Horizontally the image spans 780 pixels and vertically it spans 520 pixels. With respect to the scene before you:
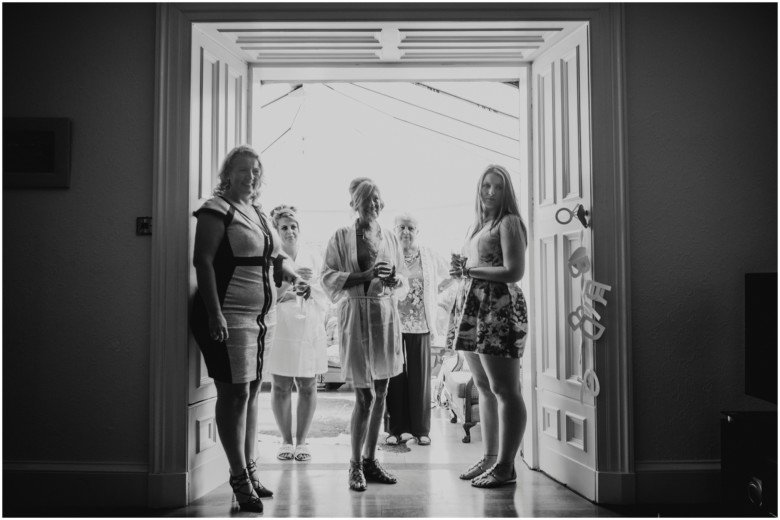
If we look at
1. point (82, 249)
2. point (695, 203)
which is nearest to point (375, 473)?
point (82, 249)

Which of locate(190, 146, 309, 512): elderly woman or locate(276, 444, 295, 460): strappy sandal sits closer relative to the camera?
locate(190, 146, 309, 512): elderly woman

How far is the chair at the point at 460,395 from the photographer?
3.49m

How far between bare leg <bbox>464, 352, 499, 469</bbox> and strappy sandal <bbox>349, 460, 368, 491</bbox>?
2.14ft

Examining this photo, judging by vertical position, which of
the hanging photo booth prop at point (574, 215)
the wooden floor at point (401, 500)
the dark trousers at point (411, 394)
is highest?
the hanging photo booth prop at point (574, 215)

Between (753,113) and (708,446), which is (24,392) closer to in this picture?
(708,446)

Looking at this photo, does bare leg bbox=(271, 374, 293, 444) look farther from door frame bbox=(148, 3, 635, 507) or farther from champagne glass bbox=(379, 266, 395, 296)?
champagne glass bbox=(379, 266, 395, 296)

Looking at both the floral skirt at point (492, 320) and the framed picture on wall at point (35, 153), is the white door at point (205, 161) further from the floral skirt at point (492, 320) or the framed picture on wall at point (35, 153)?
the floral skirt at point (492, 320)

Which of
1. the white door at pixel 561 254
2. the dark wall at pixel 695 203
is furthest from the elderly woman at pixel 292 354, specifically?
the dark wall at pixel 695 203

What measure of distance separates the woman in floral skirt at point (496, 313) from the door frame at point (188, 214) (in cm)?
38

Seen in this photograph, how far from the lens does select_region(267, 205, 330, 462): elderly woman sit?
2959mm

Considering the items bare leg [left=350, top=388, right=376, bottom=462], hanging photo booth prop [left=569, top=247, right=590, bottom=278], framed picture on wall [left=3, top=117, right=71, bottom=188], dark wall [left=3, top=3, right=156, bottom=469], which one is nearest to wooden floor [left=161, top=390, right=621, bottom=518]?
bare leg [left=350, top=388, right=376, bottom=462]

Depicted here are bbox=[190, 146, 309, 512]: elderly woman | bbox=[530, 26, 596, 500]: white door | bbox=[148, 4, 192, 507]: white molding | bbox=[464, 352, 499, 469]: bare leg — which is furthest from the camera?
bbox=[464, 352, 499, 469]: bare leg

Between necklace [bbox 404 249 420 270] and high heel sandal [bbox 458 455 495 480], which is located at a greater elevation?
necklace [bbox 404 249 420 270]

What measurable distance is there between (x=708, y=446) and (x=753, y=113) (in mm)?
1596
